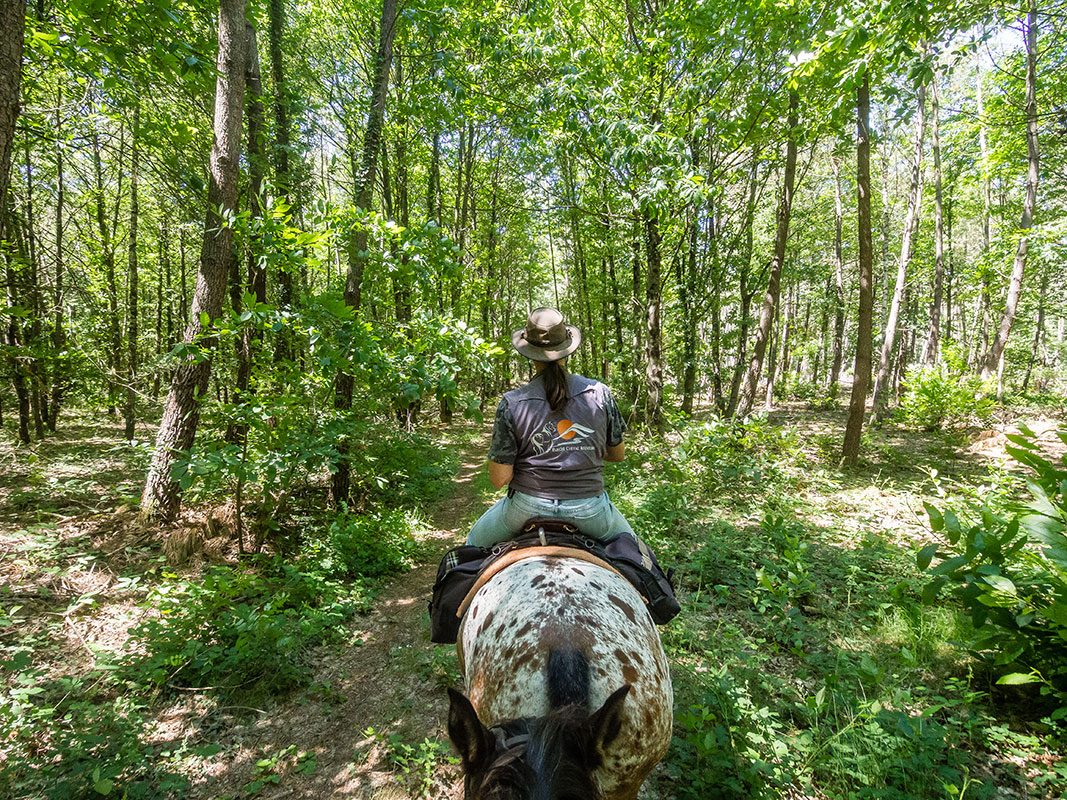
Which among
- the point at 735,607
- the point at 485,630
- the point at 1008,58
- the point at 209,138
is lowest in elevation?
the point at 735,607

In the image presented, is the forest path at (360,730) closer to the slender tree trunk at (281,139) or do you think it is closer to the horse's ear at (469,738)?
the horse's ear at (469,738)

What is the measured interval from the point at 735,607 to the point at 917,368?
45.1 feet

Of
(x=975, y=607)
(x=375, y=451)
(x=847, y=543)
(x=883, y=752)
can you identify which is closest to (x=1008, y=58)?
(x=847, y=543)

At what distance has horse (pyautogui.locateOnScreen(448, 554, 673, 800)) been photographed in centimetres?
155

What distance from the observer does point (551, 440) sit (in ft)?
10.1

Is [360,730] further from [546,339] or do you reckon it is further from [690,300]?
[690,300]

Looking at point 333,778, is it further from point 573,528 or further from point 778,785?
point 778,785

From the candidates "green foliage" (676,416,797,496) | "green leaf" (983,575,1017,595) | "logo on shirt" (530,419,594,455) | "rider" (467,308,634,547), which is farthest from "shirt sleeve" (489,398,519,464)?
"green foliage" (676,416,797,496)

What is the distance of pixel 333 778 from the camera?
10.7 ft

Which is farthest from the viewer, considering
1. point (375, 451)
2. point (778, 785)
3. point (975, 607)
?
point (375, 451)

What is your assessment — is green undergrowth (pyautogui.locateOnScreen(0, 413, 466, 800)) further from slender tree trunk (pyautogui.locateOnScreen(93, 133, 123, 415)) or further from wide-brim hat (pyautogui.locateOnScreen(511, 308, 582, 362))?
slender tree trunk (pyautogui.locateOnScreen(93, 133, 123, 415))

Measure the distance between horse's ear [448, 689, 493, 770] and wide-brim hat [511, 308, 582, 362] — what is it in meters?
2.04

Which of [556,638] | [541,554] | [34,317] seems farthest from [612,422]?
[34,317]

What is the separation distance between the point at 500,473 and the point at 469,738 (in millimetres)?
1700
